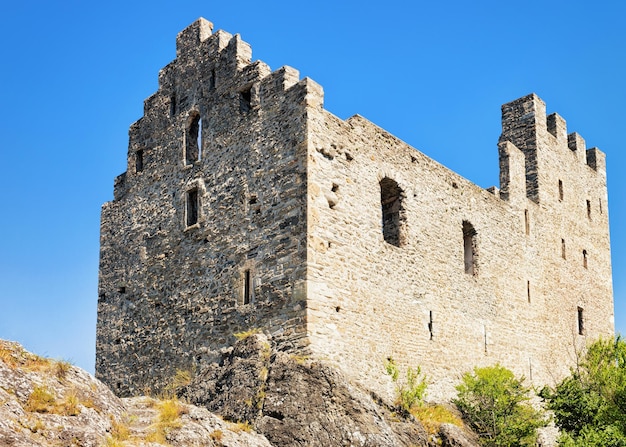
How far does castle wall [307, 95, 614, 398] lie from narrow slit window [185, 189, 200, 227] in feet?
13.4

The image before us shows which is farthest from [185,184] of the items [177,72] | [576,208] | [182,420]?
[576,208]

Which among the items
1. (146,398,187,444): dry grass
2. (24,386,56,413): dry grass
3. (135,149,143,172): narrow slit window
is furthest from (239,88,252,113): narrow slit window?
(24,386,56,413): dry grass

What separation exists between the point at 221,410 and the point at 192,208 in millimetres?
5659

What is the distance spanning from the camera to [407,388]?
18281mm

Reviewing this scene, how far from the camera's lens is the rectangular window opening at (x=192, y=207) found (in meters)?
20.1

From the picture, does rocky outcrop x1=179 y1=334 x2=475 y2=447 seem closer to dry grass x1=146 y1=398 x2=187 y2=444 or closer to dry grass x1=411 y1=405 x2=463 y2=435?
dry grass x1=411 y1=405 x2=463 y2=435

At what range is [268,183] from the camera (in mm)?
18047

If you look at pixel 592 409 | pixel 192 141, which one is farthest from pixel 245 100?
pixel 592 409

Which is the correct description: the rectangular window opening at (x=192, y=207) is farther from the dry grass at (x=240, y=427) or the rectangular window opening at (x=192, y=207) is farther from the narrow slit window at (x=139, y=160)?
the dry grass at (x=240, y=427)

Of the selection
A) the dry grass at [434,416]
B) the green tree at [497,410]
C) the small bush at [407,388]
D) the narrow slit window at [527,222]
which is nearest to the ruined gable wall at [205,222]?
the small bush at [407,388]

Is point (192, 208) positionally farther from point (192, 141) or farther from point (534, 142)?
point (534, 142)

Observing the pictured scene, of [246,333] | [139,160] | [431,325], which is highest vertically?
[139,160]

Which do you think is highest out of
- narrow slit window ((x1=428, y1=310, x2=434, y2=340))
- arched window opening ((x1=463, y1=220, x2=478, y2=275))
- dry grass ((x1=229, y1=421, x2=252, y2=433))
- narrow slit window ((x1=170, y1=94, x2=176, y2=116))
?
narrow slit window ((x1=170, y1=94, x2=176, y2=116))

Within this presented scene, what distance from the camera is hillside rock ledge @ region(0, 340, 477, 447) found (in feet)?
38.3
